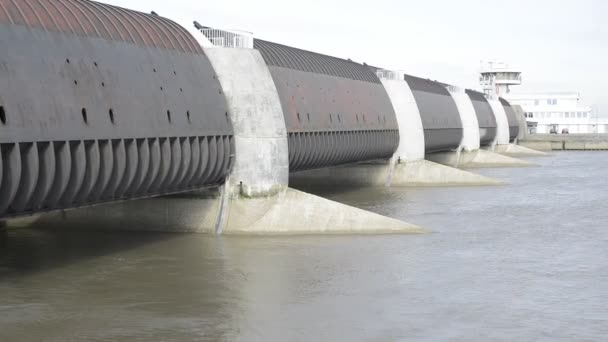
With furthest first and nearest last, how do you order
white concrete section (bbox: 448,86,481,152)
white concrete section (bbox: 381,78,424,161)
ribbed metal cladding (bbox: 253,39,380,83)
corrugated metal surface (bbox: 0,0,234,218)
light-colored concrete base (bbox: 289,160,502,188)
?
white concrete section (bbox: 448,86,481,152) → white concrete section (bbox: 381,78,424,161) → light-colored concrete base (bbox: 289,160,502,188) → ribbed metal cladding (bbox: 253,39,380,83) → corrugated metal surface (bbox: 0,0,234,218)

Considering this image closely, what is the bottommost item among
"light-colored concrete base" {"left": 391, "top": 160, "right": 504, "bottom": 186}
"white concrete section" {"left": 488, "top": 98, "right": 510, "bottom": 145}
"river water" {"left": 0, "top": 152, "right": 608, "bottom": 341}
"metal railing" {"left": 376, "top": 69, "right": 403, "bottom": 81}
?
"river water" {"left": 0, "top": 152, "right": 608, "bottom": 341}

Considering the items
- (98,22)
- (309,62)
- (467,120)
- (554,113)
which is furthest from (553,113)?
(98,22)

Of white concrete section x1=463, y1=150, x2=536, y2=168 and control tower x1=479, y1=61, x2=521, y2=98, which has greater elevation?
control tower x1=479, y1=61, x2=521, y2=98

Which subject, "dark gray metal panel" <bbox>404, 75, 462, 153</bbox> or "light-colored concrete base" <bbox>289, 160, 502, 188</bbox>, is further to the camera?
"dark gray metal panel" <bbox>404, 75, 462, 153</bbox>

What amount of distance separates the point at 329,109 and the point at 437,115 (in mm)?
31552

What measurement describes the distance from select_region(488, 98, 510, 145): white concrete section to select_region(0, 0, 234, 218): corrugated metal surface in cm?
8355

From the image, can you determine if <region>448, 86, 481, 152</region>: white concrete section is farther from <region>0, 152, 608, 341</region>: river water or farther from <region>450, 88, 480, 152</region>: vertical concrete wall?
<region>0, 152, 608, 341</region>: river water

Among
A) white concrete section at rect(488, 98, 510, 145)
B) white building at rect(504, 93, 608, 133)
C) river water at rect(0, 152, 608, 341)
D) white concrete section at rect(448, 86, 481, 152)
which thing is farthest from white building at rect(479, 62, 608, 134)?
river water at rect(0, 152, 608, 341)

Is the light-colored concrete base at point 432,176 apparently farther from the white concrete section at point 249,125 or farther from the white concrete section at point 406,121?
the white concrete section at point 249,125

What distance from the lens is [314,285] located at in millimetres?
27297

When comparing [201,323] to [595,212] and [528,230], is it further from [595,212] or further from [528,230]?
[595,212]

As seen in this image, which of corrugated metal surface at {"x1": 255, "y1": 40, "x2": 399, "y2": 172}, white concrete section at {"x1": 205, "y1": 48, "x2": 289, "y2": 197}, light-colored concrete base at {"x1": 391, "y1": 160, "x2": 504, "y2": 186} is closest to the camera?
white concrete section at {"x1": 205, "y1": 48, "x2": 289, "y2": 197}

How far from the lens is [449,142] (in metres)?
85.0

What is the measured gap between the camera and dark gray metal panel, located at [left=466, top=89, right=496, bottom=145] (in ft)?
345
